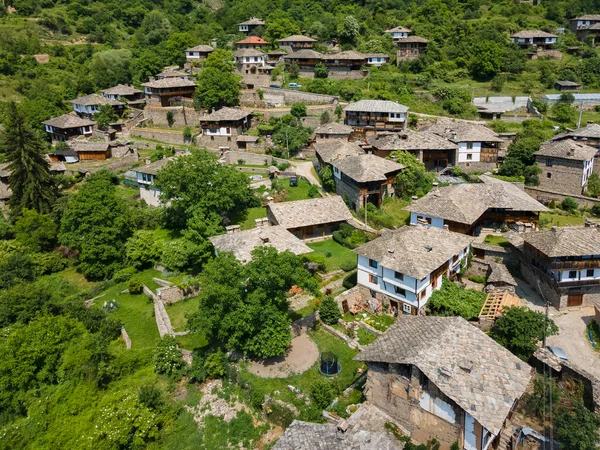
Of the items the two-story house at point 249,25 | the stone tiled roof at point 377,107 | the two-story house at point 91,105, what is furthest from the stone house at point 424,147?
the two-story house at point 249,25

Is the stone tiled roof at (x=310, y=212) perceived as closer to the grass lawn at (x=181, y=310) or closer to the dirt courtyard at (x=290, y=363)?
the grass lawn at (x=181, y=310)

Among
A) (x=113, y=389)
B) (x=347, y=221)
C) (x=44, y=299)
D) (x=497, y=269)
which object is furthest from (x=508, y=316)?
(x=44, y=299)

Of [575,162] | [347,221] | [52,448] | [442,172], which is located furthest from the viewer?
[442,172]

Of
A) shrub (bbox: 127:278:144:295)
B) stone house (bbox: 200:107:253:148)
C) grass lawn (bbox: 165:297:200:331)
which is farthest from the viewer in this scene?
stone house (bbox: 200:107:253:148)

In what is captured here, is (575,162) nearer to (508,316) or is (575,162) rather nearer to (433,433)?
(508,316)

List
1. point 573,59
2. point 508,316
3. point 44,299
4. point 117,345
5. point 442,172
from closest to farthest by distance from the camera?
point 508,316 < point 117,345 < point 44,299 < point 442,172 < point 573,59

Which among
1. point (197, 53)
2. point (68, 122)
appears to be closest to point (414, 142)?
point (68, 122)

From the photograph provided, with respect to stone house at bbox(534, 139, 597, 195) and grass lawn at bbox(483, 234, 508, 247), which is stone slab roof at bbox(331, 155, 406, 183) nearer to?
grass lawn at bbox(483, 234, 508, 247)

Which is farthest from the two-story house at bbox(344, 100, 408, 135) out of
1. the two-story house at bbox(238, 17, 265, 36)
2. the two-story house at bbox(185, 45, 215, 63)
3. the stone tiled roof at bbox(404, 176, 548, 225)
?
the two-story house at bbox(238, 17, 265, 36)
